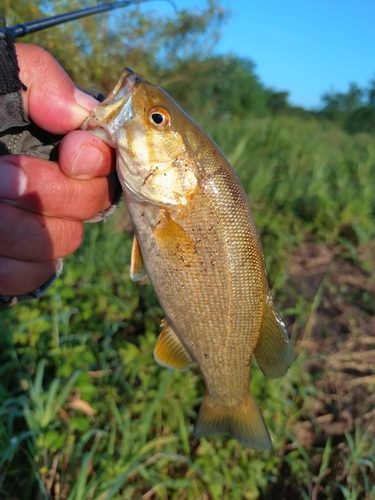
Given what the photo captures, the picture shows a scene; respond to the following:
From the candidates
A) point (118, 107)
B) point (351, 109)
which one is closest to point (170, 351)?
point (118, 107)

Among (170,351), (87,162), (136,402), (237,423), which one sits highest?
(87,162)

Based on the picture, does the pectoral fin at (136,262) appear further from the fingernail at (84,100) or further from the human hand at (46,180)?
the fingernail at (84,100)

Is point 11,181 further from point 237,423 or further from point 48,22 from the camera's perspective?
point 237,423

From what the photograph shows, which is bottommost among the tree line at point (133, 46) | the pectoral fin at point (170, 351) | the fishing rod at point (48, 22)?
the pectoral fin at point (170, 351)

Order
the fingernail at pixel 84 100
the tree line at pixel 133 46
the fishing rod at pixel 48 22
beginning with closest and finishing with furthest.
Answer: the fingernail at pixel 84 100, the fishing rod at pixel 48 22, the tree line at pixel 133 46

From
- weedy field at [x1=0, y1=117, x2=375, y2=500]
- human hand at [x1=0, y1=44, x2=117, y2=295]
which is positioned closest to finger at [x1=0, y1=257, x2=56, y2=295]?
human hand at [x1=0, y1=44, x2=117, y2=295]

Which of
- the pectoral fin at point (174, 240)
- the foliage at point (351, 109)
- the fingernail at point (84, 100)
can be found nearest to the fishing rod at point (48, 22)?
the fingernail at point (84, 100)
